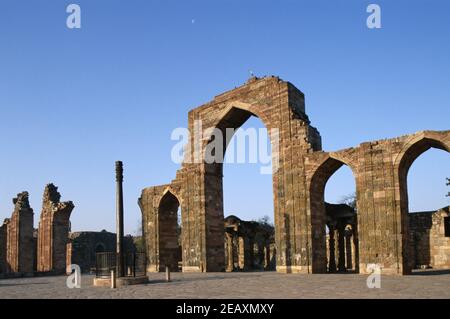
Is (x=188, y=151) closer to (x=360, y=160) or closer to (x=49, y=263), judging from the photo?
(x=360, y=160)

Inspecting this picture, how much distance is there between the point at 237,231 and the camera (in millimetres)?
26094

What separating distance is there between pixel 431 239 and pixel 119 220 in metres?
17.5

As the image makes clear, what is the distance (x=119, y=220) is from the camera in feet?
44.6

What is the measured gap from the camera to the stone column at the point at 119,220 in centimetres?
1320

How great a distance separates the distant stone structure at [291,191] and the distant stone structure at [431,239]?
22.4 ft

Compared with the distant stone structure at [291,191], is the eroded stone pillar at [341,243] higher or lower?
lower

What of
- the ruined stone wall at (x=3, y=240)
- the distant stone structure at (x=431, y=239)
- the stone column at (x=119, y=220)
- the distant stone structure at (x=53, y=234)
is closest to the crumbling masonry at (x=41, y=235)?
the distant stone structure at (x=53, y=234)

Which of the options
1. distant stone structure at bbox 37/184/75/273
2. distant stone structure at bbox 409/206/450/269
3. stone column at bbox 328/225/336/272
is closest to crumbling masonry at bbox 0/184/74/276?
distant stone structure at bbox 37/184/75/273

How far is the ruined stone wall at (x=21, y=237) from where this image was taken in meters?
30.6

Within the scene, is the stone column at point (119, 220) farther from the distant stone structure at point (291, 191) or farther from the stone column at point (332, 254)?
the stone column at point (332, 254)

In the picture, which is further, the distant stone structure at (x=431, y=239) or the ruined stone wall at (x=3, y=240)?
the ruined stone wall at (x=3, y=240)

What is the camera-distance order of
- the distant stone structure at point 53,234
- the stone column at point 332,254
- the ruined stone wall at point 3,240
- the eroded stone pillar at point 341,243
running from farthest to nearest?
the ruined stone wall at point 3,240, the distant stone structure at point 53,234, the eroded stone pillar at point 341,243, the stone column at point 332,254

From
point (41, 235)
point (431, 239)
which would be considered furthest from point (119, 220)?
point (41, 235)

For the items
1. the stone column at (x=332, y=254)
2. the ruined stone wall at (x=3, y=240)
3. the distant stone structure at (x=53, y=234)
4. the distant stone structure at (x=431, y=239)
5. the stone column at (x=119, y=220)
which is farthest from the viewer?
the ruined stone wall at (x=3, y=240)
